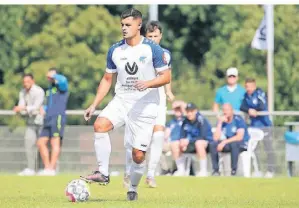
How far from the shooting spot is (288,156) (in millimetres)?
24875

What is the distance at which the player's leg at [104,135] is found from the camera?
16.5m

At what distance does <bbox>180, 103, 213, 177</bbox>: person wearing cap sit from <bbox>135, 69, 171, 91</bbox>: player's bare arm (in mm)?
8065

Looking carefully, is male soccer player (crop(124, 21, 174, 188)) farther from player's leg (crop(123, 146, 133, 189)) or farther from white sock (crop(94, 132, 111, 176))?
white sock (crop(94, 132, 111, 176))

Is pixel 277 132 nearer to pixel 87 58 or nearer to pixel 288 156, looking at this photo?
pixel 288 156

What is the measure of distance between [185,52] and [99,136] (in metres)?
38.5

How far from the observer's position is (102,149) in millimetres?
16703

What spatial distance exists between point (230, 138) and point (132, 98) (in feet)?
26.6

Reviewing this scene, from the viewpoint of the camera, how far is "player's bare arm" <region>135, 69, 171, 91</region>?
51.8 ft

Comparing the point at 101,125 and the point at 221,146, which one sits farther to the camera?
the point at 221,146

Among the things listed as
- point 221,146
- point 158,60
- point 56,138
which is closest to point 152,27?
point 158,60

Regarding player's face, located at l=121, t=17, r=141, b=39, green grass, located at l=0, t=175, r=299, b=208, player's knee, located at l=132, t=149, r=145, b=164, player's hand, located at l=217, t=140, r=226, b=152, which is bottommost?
green grass, located at l=0, t=175, r=299, b=208

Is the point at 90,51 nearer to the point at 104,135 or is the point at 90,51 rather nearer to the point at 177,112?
the point at 177,112

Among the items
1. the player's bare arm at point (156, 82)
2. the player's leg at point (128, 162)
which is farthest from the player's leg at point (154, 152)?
the player's bare arm at point (156, 82)

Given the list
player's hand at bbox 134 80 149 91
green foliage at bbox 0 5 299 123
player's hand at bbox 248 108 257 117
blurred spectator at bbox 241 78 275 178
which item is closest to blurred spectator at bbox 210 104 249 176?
player's hand at bbox 248 108 257 117
